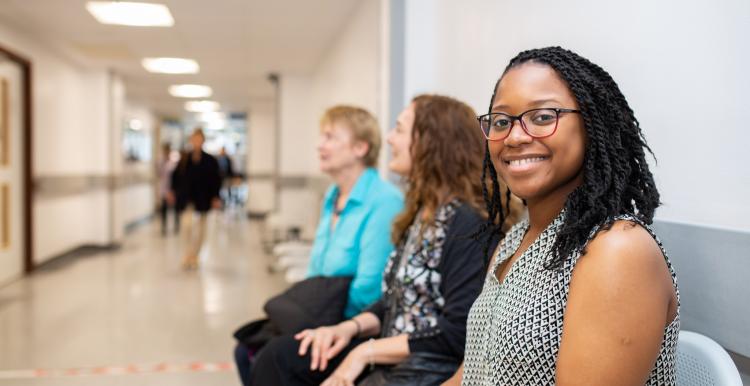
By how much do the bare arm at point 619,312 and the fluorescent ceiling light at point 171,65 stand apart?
26.6 feet

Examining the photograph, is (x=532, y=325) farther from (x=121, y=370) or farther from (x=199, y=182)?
(x=199, y=182)

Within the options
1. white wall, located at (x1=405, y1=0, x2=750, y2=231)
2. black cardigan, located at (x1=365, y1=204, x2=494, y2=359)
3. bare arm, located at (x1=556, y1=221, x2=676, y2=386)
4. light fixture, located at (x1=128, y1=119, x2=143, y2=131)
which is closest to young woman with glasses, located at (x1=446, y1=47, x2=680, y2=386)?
bare arm, located at (x1=556, y1=221, x2=676, y2=386)

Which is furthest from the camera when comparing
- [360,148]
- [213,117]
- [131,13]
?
[213,117]

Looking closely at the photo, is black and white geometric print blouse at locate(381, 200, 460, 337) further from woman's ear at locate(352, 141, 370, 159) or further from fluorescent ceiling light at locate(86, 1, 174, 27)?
fluorescent ceiling light at locate(86, 1, 174, 27)

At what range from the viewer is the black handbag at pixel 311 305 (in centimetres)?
212

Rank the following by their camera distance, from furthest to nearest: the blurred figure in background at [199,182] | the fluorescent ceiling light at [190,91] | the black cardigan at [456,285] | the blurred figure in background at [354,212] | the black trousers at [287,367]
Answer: the fluorescent ceiling light at [190,91], the blurred figure in background at [199,182], the blurred figure in background at [354,212], the black trousers at [287,367], the black cardigan at [456,285]

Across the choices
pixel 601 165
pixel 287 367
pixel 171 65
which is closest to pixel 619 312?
pixel 601 165

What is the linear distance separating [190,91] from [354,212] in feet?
33.6

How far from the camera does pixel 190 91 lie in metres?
Answer: 11.9

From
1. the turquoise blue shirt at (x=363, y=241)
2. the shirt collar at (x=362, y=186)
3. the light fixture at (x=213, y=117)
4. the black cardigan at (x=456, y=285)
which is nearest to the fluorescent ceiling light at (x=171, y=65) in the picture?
the shirt collar at (x=362, y=186)

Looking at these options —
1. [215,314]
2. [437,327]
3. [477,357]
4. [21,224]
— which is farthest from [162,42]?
[477,357]

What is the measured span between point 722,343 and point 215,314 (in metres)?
4.28

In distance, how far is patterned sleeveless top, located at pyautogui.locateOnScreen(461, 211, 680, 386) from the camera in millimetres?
1004

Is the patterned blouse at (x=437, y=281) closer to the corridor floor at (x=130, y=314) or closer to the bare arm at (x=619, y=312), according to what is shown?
the bare arm at (x=619, y=312)
